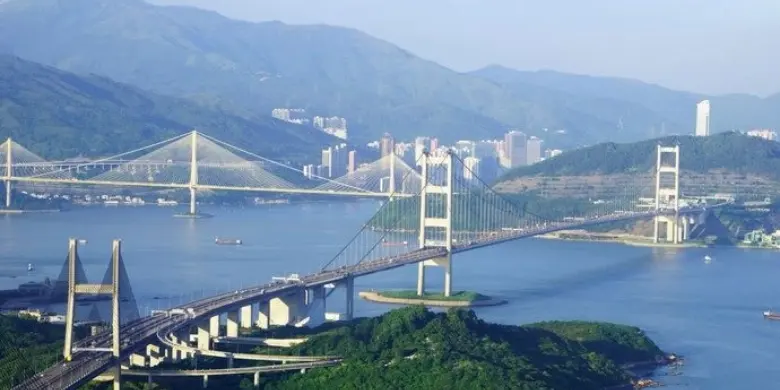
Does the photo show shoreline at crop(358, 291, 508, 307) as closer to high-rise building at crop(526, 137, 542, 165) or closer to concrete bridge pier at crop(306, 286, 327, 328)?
concrete bridge pier at crop(306, 286, 327, 328)

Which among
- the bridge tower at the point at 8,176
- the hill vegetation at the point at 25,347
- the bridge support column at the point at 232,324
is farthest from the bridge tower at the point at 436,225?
the bridge tower at the point at 8,176

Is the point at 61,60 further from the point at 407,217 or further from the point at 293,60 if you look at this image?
the point at 407,217

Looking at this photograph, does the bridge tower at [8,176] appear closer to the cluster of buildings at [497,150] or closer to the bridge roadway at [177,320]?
the bridge roadway at [177,320]

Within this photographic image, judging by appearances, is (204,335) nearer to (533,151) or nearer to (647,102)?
(533,151)

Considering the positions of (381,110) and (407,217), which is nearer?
(407,217)

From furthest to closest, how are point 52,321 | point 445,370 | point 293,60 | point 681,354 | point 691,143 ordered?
1. point 293,60
2. point 691,143
3. point 681,354
4. point 52,321
5. point 445,370

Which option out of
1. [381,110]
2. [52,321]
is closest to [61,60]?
[381,110]

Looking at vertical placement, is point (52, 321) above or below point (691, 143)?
below
